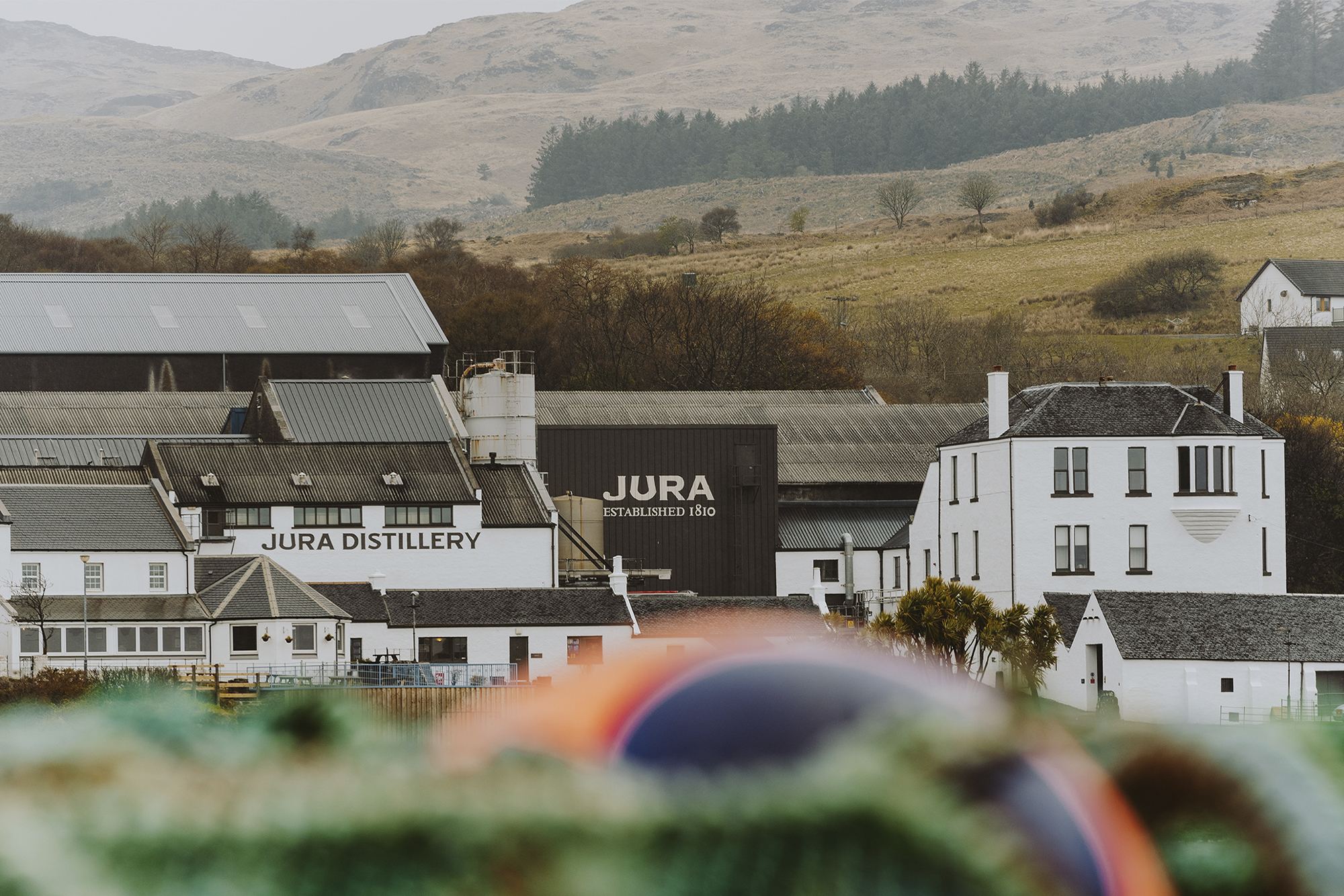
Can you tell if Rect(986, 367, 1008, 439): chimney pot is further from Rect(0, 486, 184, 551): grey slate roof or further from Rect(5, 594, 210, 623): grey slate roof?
Rect(0, 486, 184, 551): grey slate roof

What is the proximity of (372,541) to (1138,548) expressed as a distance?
98.5 ft

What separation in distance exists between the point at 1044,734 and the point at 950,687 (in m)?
0.23

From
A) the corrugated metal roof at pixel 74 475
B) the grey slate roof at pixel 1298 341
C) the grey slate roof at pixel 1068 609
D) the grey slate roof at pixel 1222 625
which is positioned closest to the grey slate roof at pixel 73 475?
the corrugated metal roof at pixel 74 475

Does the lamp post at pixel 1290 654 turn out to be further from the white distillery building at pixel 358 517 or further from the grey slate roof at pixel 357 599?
the grey slate roof at pixel 357 599

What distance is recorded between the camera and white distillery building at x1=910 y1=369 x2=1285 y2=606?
223ft

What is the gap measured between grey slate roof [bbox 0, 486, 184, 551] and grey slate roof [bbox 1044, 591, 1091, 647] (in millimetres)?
31010

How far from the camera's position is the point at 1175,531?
6838 centimetres

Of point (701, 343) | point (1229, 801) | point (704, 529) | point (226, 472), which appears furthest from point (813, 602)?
point (1229, 801)

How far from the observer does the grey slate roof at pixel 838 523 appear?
8381 centimetres

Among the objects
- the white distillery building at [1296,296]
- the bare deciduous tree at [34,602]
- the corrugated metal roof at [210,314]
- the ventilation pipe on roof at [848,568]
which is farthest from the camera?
the white distillery building at [1296,296]

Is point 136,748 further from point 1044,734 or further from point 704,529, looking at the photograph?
point 704,529

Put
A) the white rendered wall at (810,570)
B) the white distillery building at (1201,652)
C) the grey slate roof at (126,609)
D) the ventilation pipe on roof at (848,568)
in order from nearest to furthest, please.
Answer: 1. the white distillery building at (1201,652)
2. the grey slate roof at (126,609)
3. the ventilation pipe on roof at (848,568)
4. the white rendered wall at (810,570)

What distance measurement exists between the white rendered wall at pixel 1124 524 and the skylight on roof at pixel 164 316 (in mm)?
48692

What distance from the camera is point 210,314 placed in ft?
322
